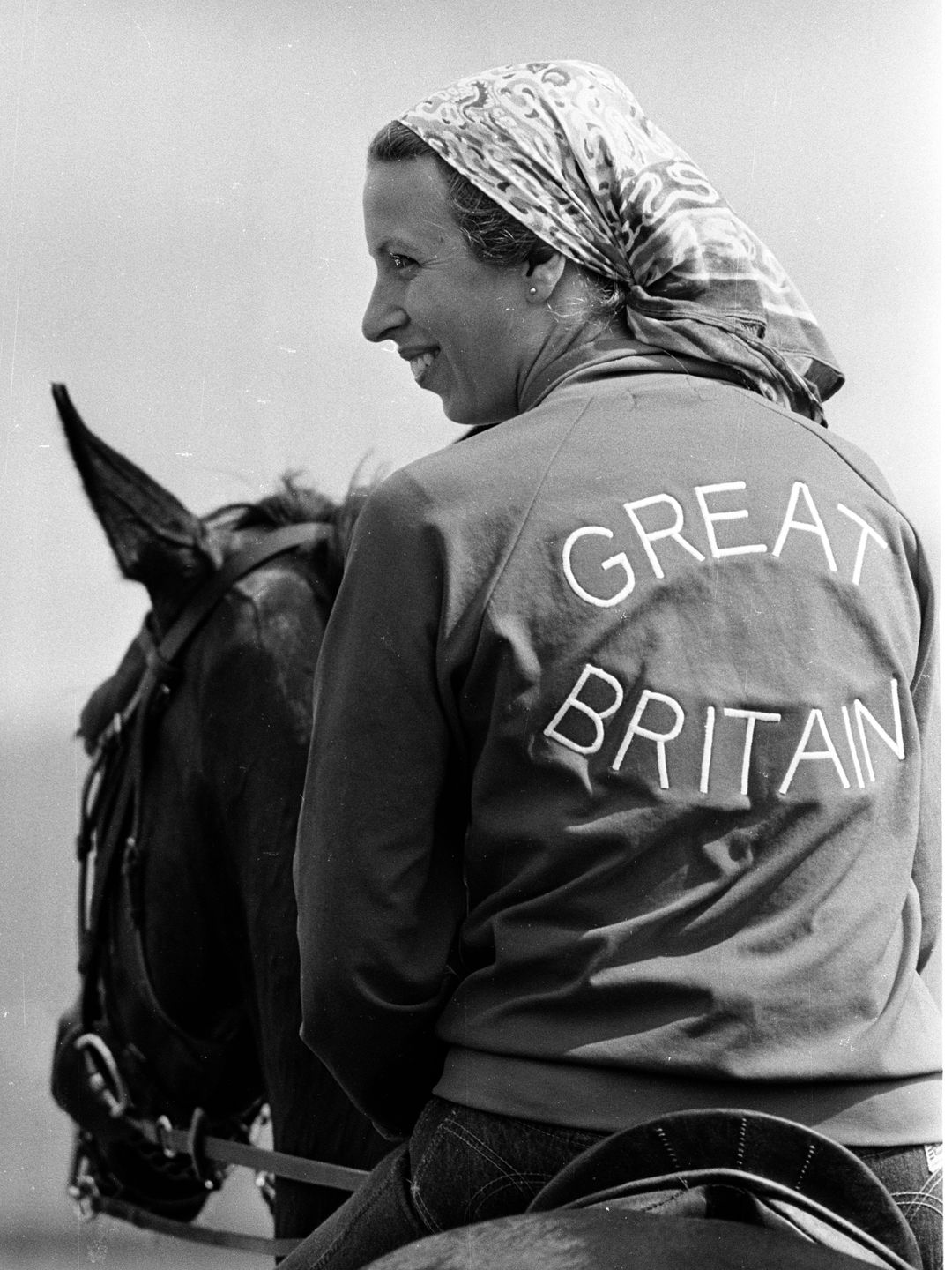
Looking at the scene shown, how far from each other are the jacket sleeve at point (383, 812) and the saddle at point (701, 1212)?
28 centimetres

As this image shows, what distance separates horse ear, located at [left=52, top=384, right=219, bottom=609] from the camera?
2654 mm

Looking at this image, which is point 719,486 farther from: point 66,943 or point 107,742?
point 66,943

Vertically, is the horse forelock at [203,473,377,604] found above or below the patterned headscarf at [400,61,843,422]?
below

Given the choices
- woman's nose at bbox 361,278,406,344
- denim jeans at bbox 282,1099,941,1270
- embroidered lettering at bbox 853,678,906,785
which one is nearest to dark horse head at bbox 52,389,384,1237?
woman's nose at bbox 361,278,406,344

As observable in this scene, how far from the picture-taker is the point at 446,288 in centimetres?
170

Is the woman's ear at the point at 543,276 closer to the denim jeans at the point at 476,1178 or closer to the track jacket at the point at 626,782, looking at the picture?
the track jacket at the point at 626,782

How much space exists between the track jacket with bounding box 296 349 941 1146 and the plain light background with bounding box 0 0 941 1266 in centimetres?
39

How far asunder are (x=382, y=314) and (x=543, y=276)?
0.21 m

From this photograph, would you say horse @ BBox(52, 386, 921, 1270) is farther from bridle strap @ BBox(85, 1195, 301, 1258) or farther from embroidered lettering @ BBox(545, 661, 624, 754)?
→ embroidered lettering @ BBox(545, 661, 624, 754)

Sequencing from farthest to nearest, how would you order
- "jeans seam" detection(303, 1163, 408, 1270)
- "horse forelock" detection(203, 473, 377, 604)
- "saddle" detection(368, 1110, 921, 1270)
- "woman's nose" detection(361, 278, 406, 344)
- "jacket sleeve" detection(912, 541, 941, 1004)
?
"horse forelock" detection(203, 473, 377, 604) → "woman's nose" detection(361, 278, 406, 344) → "jacket sleeve" detection(912, 541, 941, 1004) → "jeans seam" detection(303, 1163, 408, 1270) → "saddle" detection(368, 1110, 921, 1270)

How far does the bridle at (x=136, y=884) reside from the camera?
265cm

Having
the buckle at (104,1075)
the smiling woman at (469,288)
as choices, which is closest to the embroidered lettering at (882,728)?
the smiling woman at (469,288)

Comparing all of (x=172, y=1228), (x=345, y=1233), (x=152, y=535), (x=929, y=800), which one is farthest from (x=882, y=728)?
(x=172, y=1228)

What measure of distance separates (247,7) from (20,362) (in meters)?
0.72
